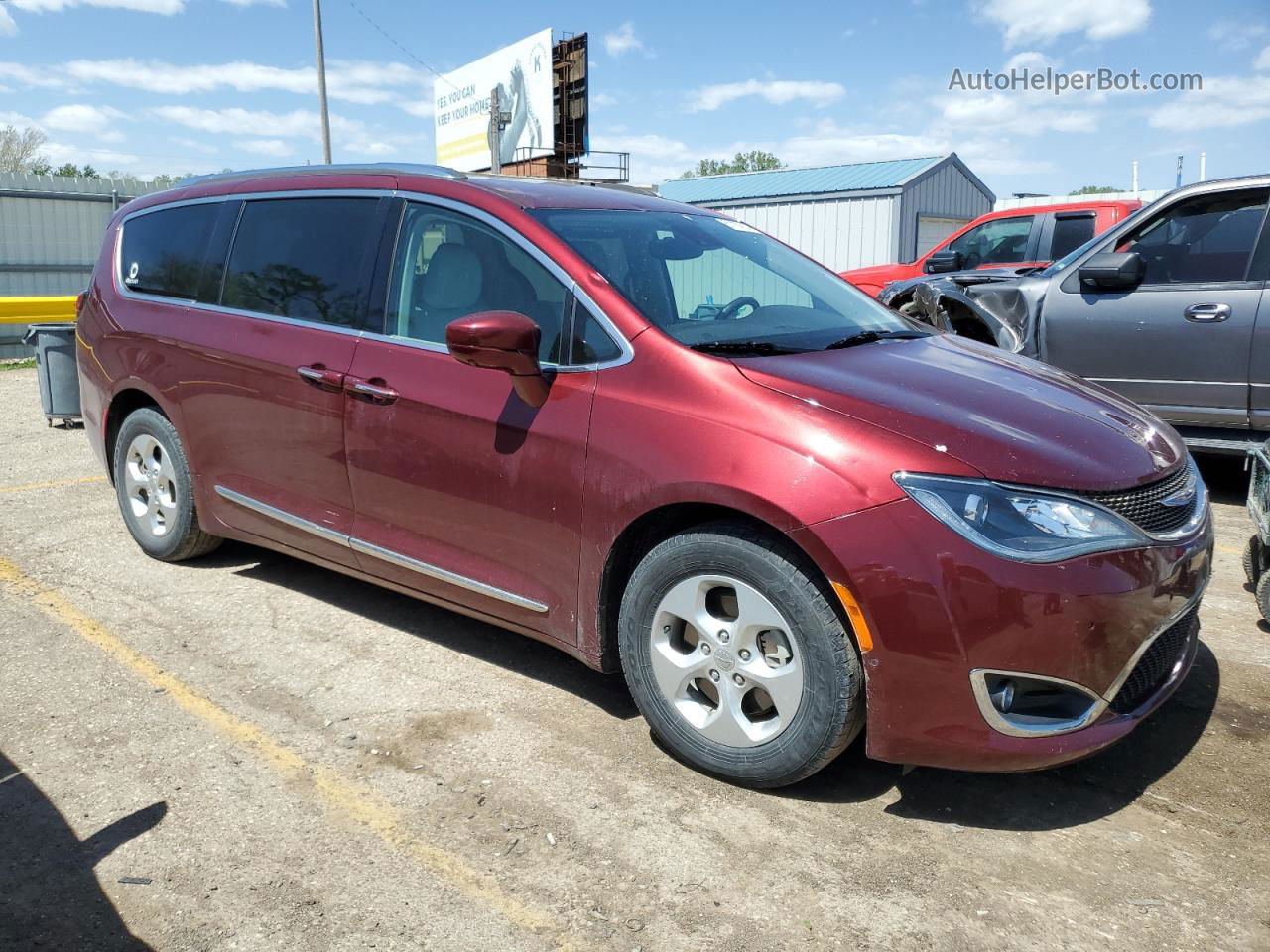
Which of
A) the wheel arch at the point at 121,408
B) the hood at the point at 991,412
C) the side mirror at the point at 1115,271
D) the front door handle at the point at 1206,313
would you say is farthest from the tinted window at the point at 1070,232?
the wheel arch at the point at 121,408

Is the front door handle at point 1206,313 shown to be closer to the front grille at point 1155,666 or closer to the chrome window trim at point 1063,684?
the front grille at point 1155,666

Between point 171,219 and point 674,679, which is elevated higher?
point 171,219

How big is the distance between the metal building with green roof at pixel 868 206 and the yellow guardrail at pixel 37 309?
13.3 m

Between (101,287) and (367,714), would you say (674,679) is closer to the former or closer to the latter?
(367,714)

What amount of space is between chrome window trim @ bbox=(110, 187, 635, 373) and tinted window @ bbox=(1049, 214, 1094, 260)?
806 cm

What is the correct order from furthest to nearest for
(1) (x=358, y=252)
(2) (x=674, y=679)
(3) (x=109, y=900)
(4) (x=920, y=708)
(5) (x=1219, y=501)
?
(5) (x=1219, y=501) → (1) (x=358, y=252) → (2) (x=674, y=679) → (4) (x=920, y=708) → (3) (x=109, y=900)

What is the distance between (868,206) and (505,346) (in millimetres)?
21246

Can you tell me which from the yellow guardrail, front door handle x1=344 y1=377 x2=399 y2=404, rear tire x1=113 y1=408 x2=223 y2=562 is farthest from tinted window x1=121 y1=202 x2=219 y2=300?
the yellow guardrail

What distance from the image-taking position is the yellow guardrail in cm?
1277

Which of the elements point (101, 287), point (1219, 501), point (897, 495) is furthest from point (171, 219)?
point (1219, 501)

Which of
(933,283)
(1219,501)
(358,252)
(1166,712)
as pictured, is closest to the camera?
(1166,712)

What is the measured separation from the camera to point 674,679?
3125 mm

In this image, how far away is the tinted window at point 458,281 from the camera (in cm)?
348

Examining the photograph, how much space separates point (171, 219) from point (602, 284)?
269cm
